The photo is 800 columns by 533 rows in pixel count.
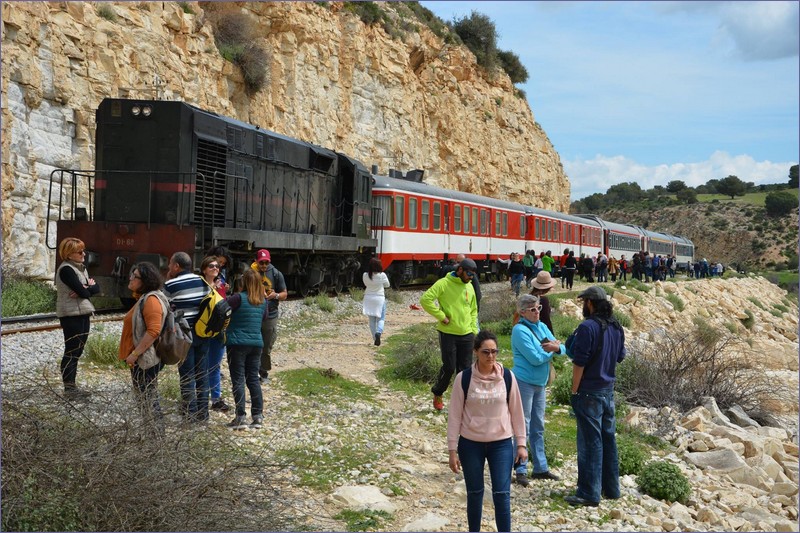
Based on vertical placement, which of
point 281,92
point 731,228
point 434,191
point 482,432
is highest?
point 281,92

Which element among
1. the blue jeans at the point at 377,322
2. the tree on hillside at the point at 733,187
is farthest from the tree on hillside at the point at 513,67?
the tree on hillside at the point at 733,187

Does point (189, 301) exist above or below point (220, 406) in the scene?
above

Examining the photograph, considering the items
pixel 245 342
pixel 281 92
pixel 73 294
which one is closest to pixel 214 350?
pixel 245 342

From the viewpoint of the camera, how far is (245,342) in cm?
855

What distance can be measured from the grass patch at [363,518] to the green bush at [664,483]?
2.98 metres

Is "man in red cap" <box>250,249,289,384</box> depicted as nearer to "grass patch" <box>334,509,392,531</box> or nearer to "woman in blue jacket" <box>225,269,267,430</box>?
"woman in blue jacket" <box>225,269,267,430</box>

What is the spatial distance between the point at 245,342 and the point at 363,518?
285 centimetres

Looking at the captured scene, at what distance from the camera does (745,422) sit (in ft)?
41.1

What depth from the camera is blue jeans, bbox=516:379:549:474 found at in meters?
7.62

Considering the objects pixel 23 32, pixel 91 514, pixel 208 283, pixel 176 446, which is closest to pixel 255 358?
pixel 208 283

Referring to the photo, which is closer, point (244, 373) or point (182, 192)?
point (244, 373)

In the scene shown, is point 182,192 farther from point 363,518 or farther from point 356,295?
point 363,518

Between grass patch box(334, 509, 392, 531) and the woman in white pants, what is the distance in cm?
754

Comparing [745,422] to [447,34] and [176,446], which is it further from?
[447,34]
